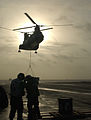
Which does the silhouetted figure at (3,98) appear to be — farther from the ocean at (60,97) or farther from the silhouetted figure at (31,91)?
the silhouetted figure at (31,91)

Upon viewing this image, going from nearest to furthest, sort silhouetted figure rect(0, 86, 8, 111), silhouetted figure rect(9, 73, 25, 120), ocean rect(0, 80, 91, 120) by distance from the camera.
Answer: silhouetted figure rect(9, 73, 25, 120) < silhouetted figure rect(0, 86, 8, 111) < ocean rect(0, 80, 91, 120)

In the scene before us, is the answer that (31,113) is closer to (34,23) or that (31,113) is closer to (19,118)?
(19,118)

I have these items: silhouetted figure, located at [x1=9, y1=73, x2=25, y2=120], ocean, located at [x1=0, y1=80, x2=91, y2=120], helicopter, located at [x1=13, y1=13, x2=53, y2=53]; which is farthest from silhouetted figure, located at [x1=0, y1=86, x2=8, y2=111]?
helicopter, located at [x1=13, y1=13, x2=53, y2=53]

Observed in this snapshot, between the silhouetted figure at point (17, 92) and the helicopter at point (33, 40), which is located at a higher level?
the helicopter at point (33, 40)

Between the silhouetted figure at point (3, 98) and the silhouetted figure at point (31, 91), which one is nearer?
the silhouetted figure at point (31, 91)

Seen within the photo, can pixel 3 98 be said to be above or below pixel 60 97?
above

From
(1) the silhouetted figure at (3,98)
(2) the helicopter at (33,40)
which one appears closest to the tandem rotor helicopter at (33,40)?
(2) the helicopter at (33,40)

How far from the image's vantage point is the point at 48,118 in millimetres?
12633

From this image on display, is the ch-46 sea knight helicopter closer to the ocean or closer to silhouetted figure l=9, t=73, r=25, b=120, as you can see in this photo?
the ocean

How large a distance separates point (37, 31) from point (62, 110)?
12163mm

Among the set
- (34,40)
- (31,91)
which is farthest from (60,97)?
(31,91)

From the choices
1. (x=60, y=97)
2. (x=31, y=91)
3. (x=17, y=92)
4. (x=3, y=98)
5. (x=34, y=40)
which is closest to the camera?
(x=17, y=92)

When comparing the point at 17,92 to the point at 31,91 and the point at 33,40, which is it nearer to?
the point at 31,91

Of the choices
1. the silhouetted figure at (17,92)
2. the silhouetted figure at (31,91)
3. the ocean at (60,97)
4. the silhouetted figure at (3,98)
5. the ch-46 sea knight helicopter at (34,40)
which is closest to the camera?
the silhouetted figure at (17,92)
